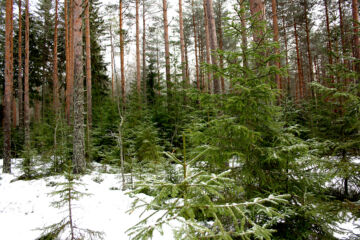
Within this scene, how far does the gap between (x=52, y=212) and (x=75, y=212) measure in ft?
2.45

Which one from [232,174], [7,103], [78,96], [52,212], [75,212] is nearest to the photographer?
[232,174]

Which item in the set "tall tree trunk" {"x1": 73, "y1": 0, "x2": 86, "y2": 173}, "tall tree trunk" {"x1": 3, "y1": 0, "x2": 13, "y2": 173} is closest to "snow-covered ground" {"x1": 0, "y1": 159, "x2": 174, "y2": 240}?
"tall tree trunk" {"x1": 73, "y1": 0, "x2": 86, "y2": 173}

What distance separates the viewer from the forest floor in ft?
12.2

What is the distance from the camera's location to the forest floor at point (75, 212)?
12.2 ft

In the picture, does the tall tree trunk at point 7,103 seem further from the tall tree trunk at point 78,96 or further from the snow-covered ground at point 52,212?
the tall tree trunk at point 78,96

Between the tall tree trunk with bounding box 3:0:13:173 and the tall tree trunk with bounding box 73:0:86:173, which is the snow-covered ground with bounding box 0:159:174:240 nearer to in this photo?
the tall tree trunk with bounding box 73:0:86:173

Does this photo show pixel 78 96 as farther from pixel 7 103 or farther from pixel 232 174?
pixel 232 174

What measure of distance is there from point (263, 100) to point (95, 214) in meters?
4.46

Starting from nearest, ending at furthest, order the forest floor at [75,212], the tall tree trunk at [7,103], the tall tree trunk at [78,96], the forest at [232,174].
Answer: the forest at [232,174] → the forest floor at [75,212] → the tall tree trunk at [78,96] → the tall tree trunk at [7,103]

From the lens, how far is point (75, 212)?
14.4 feet

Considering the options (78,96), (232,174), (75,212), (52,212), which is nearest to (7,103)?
(78,96)

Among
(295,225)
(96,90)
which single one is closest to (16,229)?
(295,225)

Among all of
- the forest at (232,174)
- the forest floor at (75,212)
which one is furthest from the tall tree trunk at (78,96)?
the forest floor at (75,212)

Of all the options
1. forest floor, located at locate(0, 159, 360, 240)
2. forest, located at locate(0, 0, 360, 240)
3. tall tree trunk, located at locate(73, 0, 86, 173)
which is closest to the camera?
forest, located at locate(0, 0, 360, 240)
